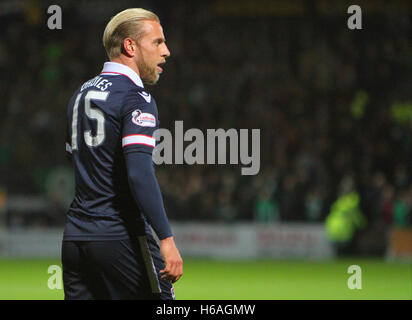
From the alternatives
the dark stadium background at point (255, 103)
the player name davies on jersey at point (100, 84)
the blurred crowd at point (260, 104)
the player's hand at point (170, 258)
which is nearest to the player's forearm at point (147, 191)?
the player's hand at point (170, 258)

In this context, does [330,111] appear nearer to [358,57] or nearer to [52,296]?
[358,57]

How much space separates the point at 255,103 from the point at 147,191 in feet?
61.2

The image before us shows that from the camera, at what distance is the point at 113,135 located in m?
3.76

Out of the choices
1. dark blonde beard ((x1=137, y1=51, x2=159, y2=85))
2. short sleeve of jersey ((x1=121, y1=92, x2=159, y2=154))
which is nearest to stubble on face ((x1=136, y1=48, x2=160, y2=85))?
dark blonde beard ((x1=137, y1=51, x2=159, y2=85))

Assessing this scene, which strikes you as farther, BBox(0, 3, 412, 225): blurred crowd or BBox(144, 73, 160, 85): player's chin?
BBox(0, 3, 412, 225): blurred crowd

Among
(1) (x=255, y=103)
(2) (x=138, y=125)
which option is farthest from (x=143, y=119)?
(1) (x=255, y=103)

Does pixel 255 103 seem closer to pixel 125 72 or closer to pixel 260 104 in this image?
pixel 260 104

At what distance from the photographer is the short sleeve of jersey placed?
3666mm

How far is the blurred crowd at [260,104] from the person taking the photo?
60.1 feet

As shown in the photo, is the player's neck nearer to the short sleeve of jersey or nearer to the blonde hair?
the blonde hair

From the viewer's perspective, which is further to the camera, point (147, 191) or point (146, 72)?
point (146, 72)

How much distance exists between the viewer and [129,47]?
152 inches

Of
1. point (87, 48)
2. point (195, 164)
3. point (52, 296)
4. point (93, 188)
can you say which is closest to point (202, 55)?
point (87, 48)

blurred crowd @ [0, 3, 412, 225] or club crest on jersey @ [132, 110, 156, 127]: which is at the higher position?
blurred crowd @ [0, 3, 412, 225]
